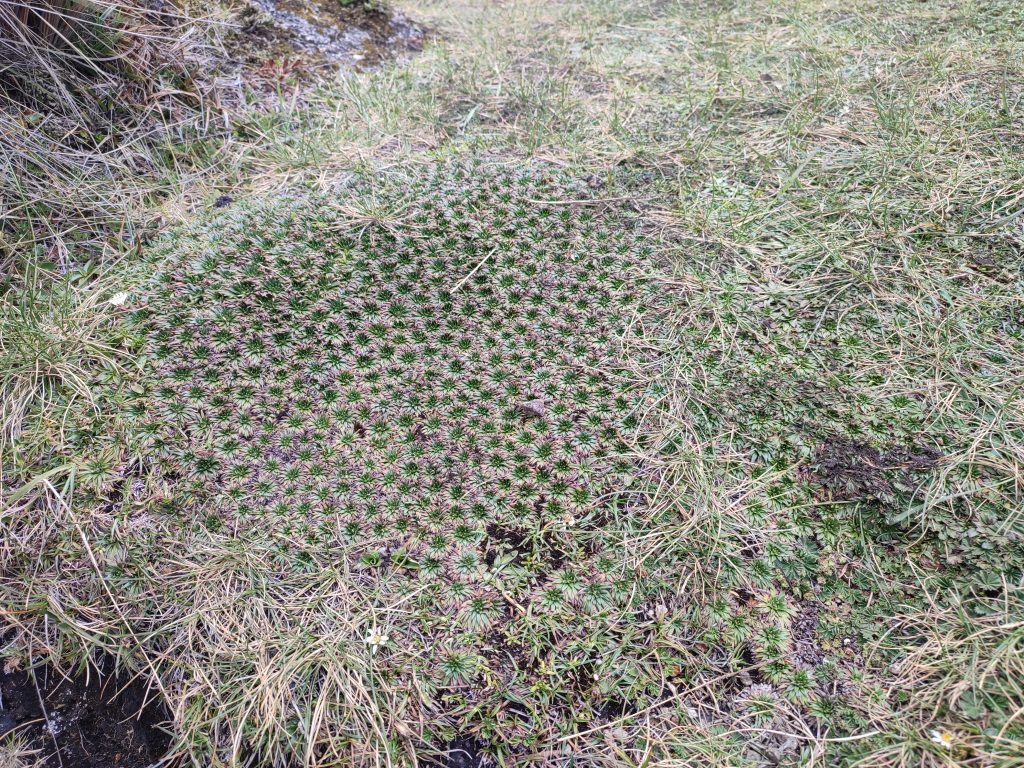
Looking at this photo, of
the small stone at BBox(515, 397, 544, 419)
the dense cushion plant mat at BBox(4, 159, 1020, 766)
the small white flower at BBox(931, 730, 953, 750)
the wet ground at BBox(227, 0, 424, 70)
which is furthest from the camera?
the wet ground at BBox(227, 0, 424, 70)

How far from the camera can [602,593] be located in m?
2.16

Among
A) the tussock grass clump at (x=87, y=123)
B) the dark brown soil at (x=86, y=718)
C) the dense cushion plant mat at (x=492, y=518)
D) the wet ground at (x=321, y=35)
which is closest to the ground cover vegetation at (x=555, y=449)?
the dense cushion plant mat at (x=492, y=518)

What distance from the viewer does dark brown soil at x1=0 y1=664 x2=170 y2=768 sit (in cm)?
205

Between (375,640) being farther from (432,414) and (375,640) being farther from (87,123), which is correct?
(87,123)

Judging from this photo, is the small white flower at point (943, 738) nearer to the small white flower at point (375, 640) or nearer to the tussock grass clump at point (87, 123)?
the small white flower at point (375, 640)

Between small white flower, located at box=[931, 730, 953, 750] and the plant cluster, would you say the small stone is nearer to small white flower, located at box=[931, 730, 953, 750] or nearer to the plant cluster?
the plant cluster

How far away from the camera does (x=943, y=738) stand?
5.77 ft

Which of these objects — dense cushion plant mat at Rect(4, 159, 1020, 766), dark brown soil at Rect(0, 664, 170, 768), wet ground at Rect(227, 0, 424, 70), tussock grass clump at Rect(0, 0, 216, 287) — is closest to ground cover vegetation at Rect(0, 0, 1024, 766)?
dense cushion plant mat at Rect(4, 159, 1020, 766)

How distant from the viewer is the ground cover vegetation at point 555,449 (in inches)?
78.4

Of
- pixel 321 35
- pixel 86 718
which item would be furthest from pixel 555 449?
pixel 321 35

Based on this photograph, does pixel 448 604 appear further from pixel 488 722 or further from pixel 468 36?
pixel 468 36

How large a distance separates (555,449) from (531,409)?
0.22 m

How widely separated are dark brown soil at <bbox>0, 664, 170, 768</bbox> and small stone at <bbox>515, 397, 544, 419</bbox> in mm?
1728

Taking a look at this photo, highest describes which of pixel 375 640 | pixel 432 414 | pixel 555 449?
pixel 432 414
